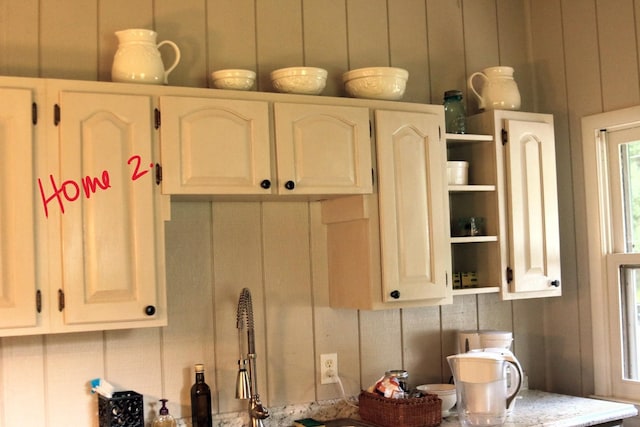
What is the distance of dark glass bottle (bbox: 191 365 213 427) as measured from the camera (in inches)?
105

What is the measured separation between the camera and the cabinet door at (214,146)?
250 cm

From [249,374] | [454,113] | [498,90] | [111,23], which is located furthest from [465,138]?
[111,23]

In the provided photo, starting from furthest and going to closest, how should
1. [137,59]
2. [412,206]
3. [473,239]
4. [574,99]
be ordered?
[574,99]
[473,239]
[412,206]
[137,59]

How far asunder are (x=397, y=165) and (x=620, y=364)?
1310 mm

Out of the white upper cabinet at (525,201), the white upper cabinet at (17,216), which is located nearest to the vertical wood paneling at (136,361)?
the white upper cabinet at (17,216)

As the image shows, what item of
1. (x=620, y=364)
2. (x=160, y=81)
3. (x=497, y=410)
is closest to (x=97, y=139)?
(x=160, y=81)

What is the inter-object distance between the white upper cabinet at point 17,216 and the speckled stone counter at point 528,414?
74cm

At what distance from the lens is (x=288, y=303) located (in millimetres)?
2977

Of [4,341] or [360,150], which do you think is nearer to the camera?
[4,341]

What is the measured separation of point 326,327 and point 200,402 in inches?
23.9

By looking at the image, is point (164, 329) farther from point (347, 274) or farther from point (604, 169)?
point (604, 169)

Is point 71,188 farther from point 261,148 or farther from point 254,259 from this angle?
point 254,259

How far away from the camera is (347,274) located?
116 inches

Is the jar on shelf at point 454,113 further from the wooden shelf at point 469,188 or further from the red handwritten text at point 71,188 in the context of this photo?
the red handwritten text at point 71,188
